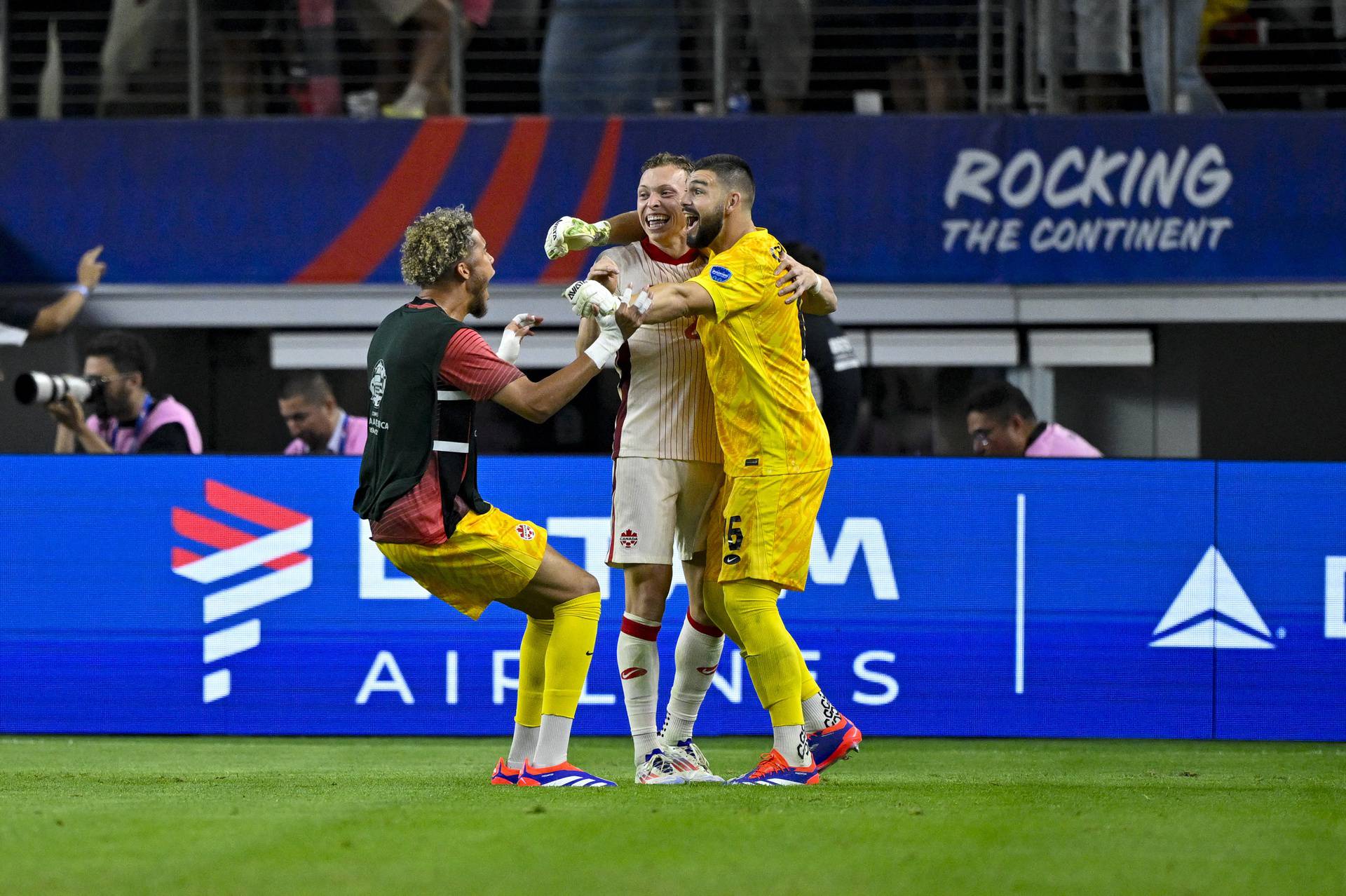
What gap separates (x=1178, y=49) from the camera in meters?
Answer: 11.7

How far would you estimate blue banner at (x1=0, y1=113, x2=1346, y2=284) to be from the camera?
38.0 feet

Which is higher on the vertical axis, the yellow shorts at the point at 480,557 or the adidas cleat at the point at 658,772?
the yellow shorts at the point at 480,557

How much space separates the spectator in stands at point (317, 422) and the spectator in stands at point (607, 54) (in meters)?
3.01

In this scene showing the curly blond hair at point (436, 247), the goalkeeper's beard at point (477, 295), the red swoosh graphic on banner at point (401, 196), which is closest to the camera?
the curly blond hair at point (436, 247)

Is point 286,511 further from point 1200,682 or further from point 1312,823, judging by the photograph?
point 1312,823

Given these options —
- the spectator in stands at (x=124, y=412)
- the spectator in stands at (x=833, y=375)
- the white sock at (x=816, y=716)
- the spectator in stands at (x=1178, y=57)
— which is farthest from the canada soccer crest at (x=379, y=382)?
the spectator in stands at (x=1178, y=57)

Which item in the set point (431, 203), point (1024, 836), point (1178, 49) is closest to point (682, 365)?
point (1024, 836)

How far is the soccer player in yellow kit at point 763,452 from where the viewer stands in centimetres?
574

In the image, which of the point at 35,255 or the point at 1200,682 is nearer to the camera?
the point at 1200,682

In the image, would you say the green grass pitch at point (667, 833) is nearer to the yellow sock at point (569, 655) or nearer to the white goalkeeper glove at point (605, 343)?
the yellow sock at point (569, 655)

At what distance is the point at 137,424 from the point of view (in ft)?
31.1

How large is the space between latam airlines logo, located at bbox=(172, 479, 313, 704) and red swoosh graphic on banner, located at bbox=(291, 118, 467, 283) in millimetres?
3707

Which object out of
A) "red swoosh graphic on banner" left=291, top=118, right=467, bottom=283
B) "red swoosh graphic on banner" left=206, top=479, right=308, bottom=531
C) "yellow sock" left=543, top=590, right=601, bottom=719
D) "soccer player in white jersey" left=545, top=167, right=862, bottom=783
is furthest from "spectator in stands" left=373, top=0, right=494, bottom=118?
"yellow sock" left=543, top=590, right=601, bottom=719

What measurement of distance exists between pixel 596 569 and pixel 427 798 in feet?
10.2
